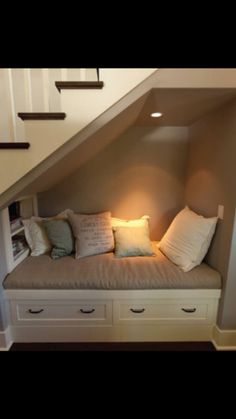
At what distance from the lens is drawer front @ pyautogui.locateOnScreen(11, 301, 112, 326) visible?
1562 millimetres

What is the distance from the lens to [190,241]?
68.2 inches

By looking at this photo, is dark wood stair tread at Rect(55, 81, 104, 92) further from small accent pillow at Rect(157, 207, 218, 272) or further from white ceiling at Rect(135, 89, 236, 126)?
small accent pillow at Rect(157, 207, 218, 272)

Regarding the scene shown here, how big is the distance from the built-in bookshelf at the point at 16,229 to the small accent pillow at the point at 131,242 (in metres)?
0.93

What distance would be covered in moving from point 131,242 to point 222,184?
970mm

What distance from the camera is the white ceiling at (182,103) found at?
4.09 ft

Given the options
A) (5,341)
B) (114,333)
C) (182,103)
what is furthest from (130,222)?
(5,341)

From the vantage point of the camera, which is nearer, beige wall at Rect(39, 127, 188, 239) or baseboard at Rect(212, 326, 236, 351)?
baseboard at Rect(212, 326, 236, 351)

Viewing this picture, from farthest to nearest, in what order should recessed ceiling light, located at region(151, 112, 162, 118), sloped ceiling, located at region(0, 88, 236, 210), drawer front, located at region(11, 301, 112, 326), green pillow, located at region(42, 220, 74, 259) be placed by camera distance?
green pillow, located at region(42, 220, 74, 259)
recessed ceiling light, located at region(151, 112, 162, 118)
drawer front, located at region(11, 301, 112, 326)
sloped ceiling, located at region(0, 88, 236, 210)

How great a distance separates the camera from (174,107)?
5.14 feet

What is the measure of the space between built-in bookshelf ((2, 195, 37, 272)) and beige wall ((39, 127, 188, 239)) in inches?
7.8

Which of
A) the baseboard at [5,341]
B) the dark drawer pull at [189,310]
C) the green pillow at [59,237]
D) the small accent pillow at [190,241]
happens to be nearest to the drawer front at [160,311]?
the dark drawer pull at [189,310]

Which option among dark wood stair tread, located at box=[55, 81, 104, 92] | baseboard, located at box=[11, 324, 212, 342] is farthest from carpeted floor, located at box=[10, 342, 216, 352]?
dark wood stair tread, located at box=[55, 81, 104, 92]
